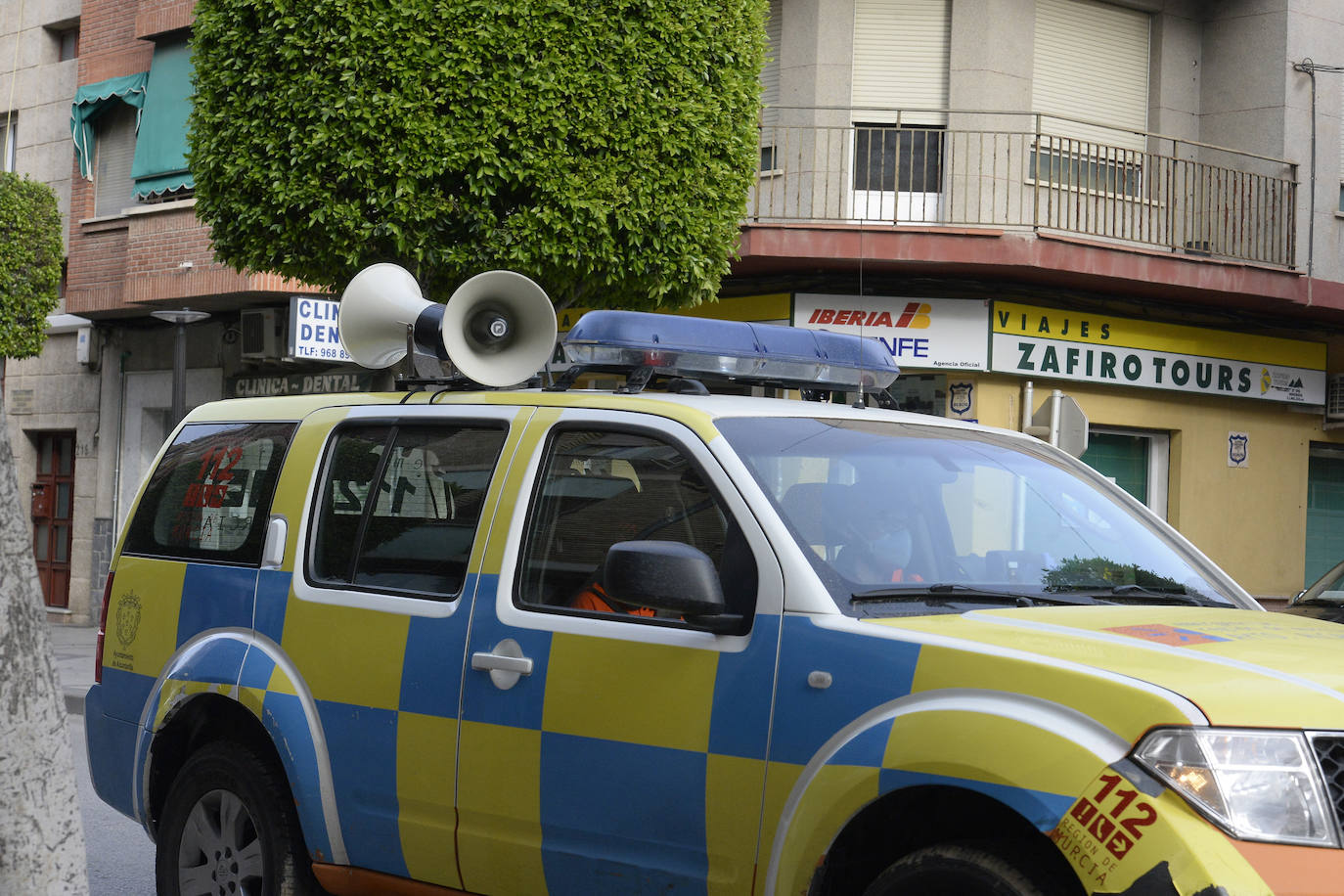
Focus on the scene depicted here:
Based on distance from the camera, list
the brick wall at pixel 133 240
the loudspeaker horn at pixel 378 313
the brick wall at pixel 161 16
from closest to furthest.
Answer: the loudspeaker horn at pixel 378 313
the brick wall at pixel 133 240
the brick wall at pixel 161 16

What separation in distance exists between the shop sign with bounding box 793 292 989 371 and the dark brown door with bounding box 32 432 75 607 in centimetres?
1246

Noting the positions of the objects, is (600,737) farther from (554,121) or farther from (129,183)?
(129,183)

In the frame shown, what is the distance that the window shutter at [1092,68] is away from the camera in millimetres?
16047

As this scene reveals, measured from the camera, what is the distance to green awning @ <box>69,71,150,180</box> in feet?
64.4

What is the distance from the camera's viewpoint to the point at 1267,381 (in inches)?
674

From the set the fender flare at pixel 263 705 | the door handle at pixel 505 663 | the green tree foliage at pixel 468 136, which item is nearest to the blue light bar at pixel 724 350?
the door handle at pixel 505 663

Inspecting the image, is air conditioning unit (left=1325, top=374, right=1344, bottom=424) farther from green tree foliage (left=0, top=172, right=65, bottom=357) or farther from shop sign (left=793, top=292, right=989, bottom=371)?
green tree foliage (left=0, top=172, right=65, bottom=357)

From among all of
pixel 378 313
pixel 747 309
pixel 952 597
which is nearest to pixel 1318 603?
pixel 378 313

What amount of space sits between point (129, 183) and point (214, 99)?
10038 millimetres

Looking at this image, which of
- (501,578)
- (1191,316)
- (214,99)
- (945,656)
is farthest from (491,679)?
(1191,316)

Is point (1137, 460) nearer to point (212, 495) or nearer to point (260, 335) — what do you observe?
point (260, 335)

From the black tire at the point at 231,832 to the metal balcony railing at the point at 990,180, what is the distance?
10849mm

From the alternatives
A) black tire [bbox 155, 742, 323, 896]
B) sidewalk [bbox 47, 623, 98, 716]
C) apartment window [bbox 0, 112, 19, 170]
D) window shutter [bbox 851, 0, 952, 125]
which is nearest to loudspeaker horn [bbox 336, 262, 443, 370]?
black tire [bbox 155, 742, 323, 896]

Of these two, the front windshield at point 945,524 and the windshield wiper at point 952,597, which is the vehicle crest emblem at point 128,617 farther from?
the windshield wiper at point 952,597
